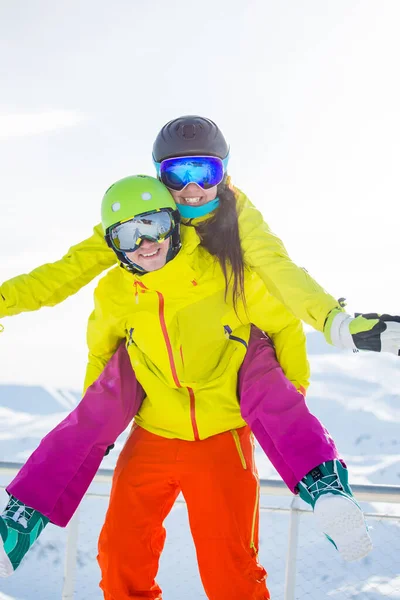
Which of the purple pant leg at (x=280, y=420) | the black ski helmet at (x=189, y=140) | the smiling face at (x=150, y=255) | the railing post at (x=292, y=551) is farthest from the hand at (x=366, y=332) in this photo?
the black ski helmet at (x=189, y=140)

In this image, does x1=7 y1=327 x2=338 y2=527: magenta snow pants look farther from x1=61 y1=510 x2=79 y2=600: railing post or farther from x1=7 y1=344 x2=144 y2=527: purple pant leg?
x1=61 y1=510 x2=79 y2=600: railing post

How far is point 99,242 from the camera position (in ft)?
7.13

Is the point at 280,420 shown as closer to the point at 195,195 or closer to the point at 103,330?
the point at 103,330

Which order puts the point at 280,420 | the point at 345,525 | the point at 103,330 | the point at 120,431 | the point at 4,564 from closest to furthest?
the point at 345,525 < the point at 4,564 < the point at 280,420 < the point at 120,431 < the point at 103,330

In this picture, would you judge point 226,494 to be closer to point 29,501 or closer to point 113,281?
point 29,501

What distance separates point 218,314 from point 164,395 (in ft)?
1.03

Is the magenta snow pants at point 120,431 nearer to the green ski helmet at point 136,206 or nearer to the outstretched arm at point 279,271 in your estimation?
the outstretched arm at point 279,271

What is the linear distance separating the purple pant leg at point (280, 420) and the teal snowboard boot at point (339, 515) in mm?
62

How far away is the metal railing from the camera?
1.84m

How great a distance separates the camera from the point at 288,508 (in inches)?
80.8

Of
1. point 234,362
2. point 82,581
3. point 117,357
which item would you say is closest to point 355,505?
point 234,362

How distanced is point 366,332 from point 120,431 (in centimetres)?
89

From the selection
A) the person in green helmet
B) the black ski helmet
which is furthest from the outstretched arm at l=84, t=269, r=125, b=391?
the black ski helmet

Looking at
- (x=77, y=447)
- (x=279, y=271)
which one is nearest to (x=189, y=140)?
(x=279, y=271)
